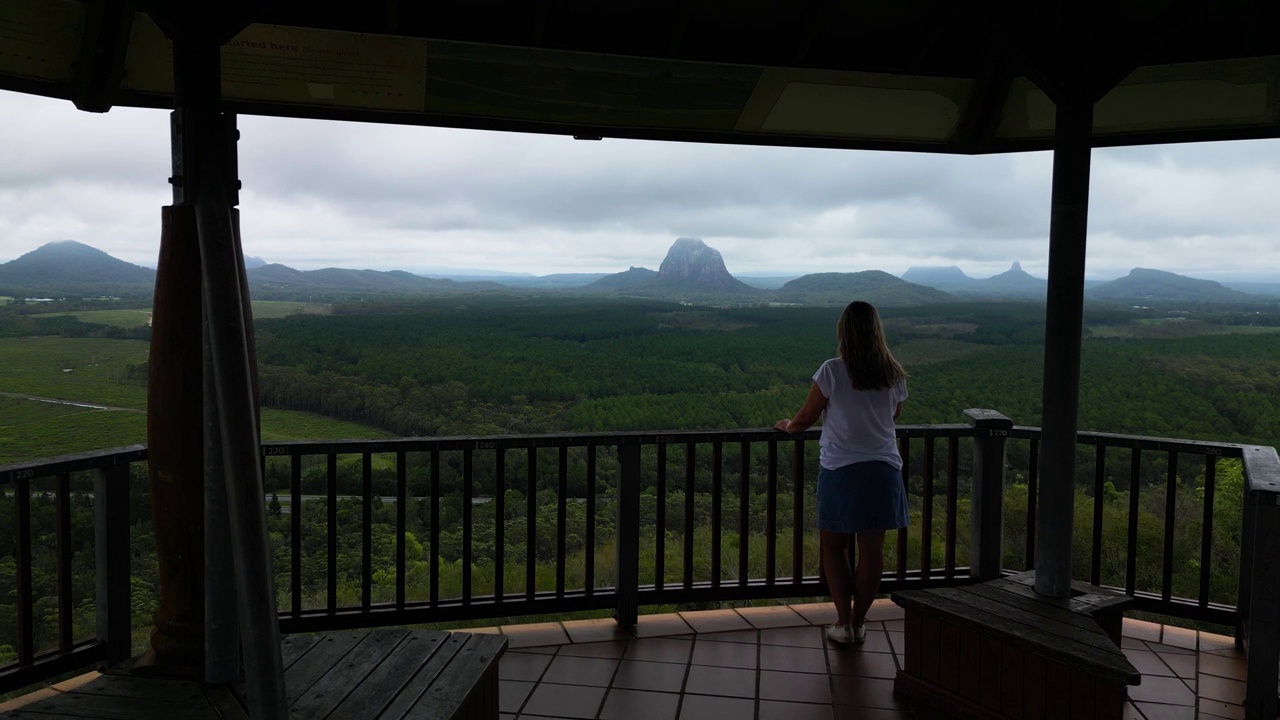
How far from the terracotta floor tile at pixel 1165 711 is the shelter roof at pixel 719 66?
2.25 m

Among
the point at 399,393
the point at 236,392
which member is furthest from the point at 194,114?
the point at 399,393

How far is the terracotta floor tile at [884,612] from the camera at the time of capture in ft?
13.0

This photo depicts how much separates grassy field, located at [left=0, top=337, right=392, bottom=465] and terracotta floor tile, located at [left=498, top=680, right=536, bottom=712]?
20098 mm

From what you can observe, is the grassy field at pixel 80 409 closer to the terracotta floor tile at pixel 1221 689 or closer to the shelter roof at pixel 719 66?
the shelter roof at pixel 719 66

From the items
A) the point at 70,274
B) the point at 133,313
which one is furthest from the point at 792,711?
the point at 70,274

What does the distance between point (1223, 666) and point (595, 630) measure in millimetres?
2635

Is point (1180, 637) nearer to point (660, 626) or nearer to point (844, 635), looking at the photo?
point (844, 635)

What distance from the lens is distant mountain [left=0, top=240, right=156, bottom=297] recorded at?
58938 mm

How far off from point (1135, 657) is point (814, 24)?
9.65 ft

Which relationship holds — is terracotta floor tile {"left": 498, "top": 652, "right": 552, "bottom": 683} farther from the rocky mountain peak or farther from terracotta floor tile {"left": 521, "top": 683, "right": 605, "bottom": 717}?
the rocky mountain peak

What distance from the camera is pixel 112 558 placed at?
119 inches

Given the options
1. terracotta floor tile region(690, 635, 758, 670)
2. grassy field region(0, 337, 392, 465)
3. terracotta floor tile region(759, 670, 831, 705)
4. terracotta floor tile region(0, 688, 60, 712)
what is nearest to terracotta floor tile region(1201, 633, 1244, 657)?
terracotta floor tile region(759, 670, 831, 705)

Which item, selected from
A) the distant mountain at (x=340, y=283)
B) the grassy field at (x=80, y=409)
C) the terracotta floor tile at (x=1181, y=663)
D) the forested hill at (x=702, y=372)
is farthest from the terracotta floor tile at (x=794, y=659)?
the distant mountain at (x=340, y=283)

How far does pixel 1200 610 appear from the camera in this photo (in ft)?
12.4
